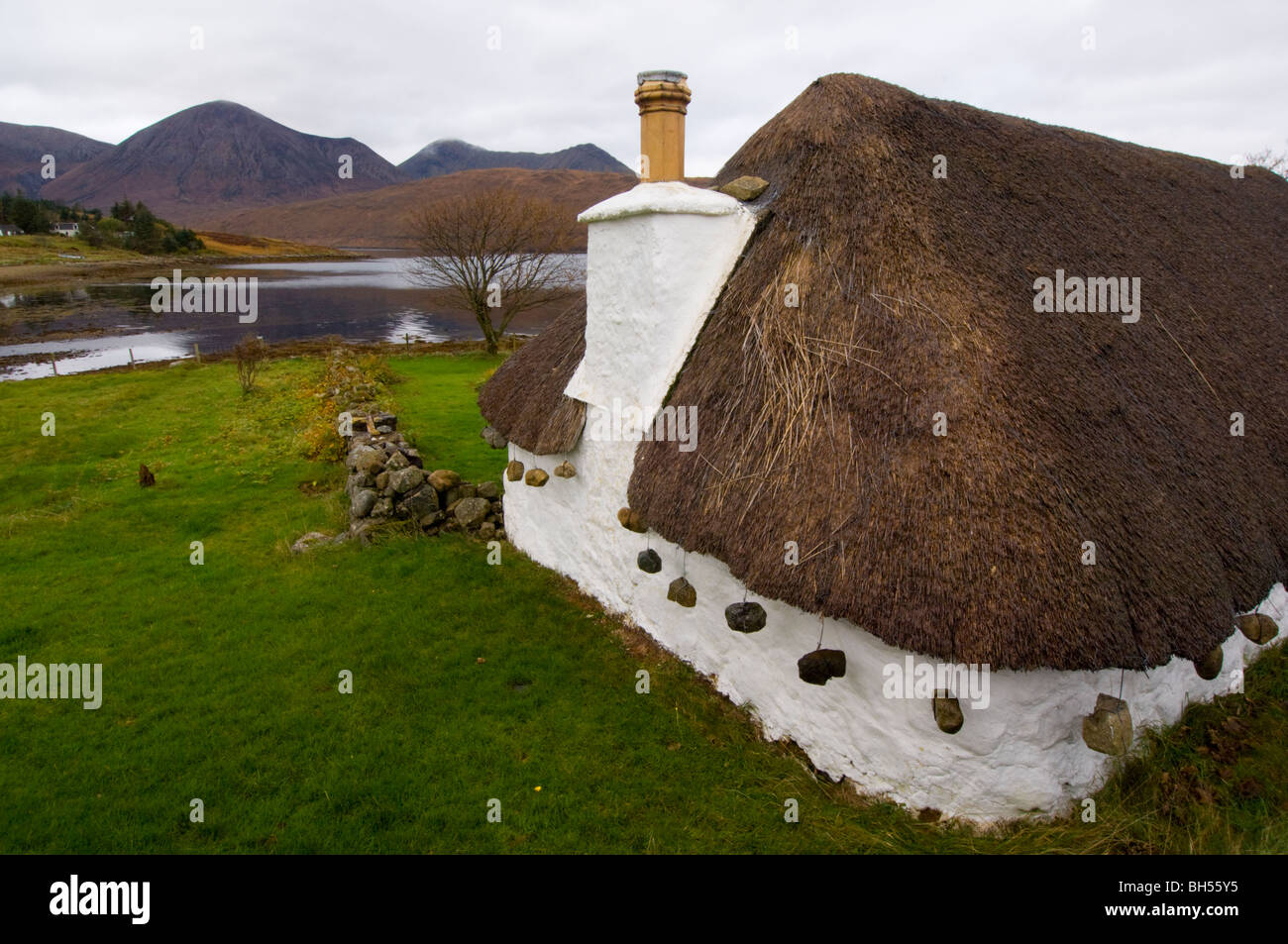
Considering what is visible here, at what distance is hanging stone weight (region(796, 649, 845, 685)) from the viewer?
198 inches

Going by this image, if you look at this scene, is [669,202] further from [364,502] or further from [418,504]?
[364,502]

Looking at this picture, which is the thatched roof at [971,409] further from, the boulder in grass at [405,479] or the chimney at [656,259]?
the boulder in grass at [405,479]

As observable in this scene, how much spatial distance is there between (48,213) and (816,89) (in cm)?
11364

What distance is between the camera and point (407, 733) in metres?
6.30

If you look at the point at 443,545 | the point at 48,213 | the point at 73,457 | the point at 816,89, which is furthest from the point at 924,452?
the point at 48,213

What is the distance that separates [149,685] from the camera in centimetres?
716

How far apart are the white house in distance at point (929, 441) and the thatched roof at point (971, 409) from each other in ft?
0.08

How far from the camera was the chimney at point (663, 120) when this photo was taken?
23.6 ft

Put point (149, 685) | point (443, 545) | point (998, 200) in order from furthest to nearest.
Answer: point (443, 545) < point (149, 685) < point (998, 200)

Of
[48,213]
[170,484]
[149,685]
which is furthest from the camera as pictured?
[48,213]

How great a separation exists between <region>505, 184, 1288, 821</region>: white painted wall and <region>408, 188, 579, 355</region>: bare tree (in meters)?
22.7

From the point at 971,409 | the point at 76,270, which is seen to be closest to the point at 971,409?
the point at 971,409

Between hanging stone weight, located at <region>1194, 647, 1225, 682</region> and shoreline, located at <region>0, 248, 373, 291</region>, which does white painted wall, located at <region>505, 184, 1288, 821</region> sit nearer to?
hanging stone weight, located at <region>1194, 647, 1225, 682</region>
